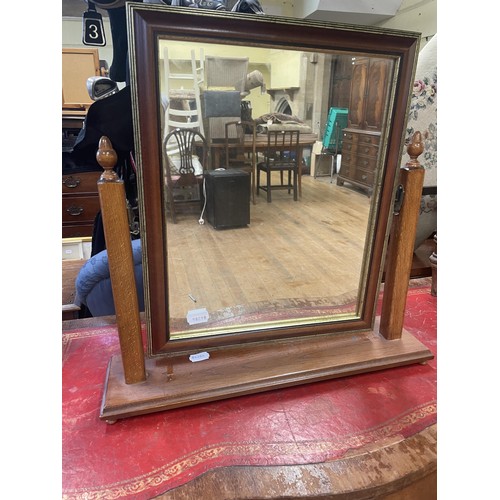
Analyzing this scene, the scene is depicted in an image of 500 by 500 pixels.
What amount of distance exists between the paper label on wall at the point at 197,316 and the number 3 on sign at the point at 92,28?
0.49 meters

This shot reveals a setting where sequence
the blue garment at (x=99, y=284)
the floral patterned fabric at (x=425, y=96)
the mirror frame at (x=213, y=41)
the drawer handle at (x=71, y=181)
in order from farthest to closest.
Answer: the drawer handle at (x=71, y=181) < the floral patterned fabric at (x=425, y=96) < the blue garment at (x=99, y=284) < the mirror frame at (x=213, y=41)

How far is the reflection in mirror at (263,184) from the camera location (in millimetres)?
560

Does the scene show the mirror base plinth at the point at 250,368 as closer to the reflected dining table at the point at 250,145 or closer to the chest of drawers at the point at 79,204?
the reflected dining table at the point at 250,145

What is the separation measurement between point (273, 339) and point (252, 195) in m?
0.26

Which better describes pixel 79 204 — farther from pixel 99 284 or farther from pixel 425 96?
pixel 425 96

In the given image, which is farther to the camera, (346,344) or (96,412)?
(346,344)

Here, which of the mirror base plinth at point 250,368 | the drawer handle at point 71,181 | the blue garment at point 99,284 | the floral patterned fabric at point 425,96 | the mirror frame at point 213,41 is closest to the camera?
the mirror frame at point 213,41

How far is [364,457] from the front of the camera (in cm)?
50

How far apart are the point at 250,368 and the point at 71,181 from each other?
1750 mm

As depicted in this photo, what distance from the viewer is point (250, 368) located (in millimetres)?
657

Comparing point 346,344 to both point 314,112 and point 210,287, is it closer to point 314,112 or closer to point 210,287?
point 210,287

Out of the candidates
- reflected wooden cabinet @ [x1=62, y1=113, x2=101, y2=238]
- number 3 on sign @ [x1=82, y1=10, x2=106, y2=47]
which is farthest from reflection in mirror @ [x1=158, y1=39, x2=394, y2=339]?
reflected wooden cabinet @ [x1=62, y1=113, x2=101, y2=238]

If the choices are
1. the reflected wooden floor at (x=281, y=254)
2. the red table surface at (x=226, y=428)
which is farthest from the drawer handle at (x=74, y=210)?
the reflected wooden floor at (x=281, y=254)

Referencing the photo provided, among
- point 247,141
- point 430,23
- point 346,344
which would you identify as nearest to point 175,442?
point 346,344
